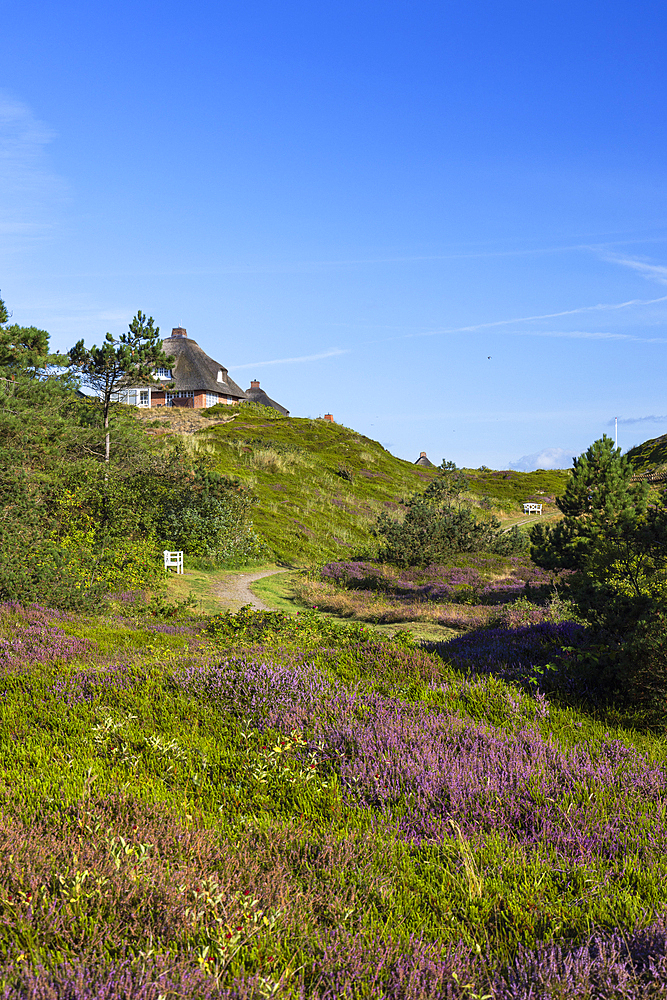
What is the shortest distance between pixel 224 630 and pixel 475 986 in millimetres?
8619

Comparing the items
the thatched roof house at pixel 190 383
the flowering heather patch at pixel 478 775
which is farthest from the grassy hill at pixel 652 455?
the flowering heather patch at pixel 478 775

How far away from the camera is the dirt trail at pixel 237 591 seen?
1659cm

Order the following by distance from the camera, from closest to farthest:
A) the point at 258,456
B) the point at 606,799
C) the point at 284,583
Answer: the point at 606,799 < the point at 284,583 < the point at 258,456

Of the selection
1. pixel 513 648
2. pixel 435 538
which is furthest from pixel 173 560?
pixel 513 648

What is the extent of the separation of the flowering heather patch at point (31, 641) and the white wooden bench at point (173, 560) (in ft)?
32.4

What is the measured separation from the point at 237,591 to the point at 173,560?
9.38 ft

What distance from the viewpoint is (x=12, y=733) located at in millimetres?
4914

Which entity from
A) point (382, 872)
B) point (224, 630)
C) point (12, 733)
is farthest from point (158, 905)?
point (224, 630)

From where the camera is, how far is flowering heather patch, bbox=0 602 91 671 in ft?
22.7

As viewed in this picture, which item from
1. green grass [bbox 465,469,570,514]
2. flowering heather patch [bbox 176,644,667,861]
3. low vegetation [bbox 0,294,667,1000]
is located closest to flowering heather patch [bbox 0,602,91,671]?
low vegetation [bbox 0,294,667,1000]

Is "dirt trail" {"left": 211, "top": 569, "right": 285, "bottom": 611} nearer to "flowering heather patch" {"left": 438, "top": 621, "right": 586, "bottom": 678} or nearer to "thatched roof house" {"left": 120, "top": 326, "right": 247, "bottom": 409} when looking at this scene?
"flowering heather patch" {"left": 438, "top": 621, "right": 586, "bottom": 678}

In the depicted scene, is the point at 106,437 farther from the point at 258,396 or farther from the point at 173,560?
the point at 258,396

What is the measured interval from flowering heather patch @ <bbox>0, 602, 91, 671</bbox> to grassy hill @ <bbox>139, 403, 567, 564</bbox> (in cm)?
1744

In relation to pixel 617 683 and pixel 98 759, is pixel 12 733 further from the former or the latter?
pixel 617 683
